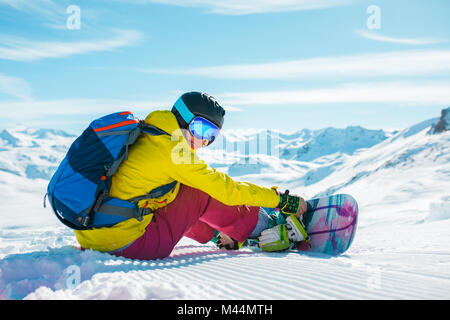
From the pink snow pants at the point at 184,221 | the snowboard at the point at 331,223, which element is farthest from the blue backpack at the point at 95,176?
the snowboard at the point at 331,223

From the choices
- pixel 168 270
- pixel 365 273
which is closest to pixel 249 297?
pixel 168 270

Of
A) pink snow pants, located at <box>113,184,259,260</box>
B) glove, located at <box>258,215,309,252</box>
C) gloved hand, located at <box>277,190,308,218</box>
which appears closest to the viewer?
pink snow pants, located at <box>113,184,259,260</box>

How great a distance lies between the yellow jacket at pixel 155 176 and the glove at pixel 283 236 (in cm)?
86

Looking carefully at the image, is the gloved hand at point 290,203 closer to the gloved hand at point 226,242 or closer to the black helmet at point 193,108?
the gloved hand at point 226,242

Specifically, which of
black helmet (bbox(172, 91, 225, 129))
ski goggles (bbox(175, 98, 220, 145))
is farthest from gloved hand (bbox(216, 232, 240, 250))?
black helmet (bbox(172, 91, 225, 129))

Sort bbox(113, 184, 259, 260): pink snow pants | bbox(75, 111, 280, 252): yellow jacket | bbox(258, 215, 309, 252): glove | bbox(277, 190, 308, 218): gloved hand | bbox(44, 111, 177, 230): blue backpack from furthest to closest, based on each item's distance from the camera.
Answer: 1. bbox(258, 215, 309, 252): glove
2. bbox(277, 190, 308, 218): gloved hand
3. bbox(113, 184, 259, 260): pink snow pants
4. bbox(75, 111, 280, 252): yellow jacket
5. bbox(44, 111, 177, 230): blue backpack

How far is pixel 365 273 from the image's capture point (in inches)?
103

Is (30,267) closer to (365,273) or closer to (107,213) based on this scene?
(107,213)

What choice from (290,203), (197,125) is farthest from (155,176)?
(290,203)

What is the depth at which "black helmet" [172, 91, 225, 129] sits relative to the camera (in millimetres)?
3178

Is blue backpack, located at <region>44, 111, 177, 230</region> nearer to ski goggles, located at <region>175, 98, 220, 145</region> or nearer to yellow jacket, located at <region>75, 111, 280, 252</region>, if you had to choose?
yellow jacket, located at <region>75, 111, 280, 252</region>

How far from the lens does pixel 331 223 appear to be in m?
4.06

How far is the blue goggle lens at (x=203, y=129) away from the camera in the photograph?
3213mm
